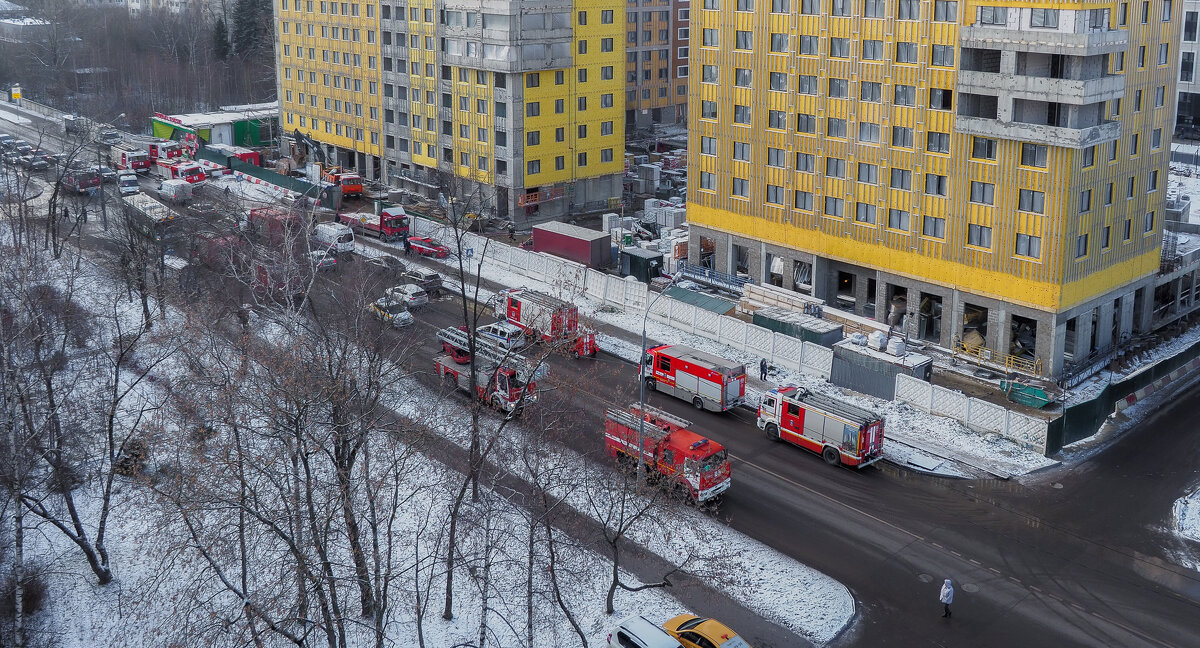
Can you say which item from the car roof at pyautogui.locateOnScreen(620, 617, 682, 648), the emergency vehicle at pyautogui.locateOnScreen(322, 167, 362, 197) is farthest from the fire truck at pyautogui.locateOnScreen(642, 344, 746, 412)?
the emergency vehicle at pyautogui.locateOnScreen(322, 167, 362, 197)

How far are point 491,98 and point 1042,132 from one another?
41.2 m

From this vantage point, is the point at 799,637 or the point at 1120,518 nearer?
the point at 799,637

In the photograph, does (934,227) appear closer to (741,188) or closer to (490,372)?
(741,188)

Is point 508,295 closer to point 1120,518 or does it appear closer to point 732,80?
point 732,80

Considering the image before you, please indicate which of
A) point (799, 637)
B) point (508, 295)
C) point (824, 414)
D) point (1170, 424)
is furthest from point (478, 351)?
point (1170, 424)

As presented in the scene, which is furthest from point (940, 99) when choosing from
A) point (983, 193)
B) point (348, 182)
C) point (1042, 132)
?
point (348, 182)

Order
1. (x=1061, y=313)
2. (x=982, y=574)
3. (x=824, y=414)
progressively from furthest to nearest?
(x=1061, y=313) → (x=824, y=414) → (x=982, y=574)

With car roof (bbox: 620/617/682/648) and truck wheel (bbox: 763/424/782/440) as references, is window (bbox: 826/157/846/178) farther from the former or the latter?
car roof (bbox: 620/617/682/648)

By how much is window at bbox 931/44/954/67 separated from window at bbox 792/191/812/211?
10.5 metres

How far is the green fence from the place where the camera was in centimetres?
4828

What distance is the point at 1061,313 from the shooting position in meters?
55.2

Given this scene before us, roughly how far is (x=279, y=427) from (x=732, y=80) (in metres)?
44.7

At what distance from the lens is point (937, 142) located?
5838 cm

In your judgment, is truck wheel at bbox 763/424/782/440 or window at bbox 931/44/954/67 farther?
window at bbox 931/44/954/67
